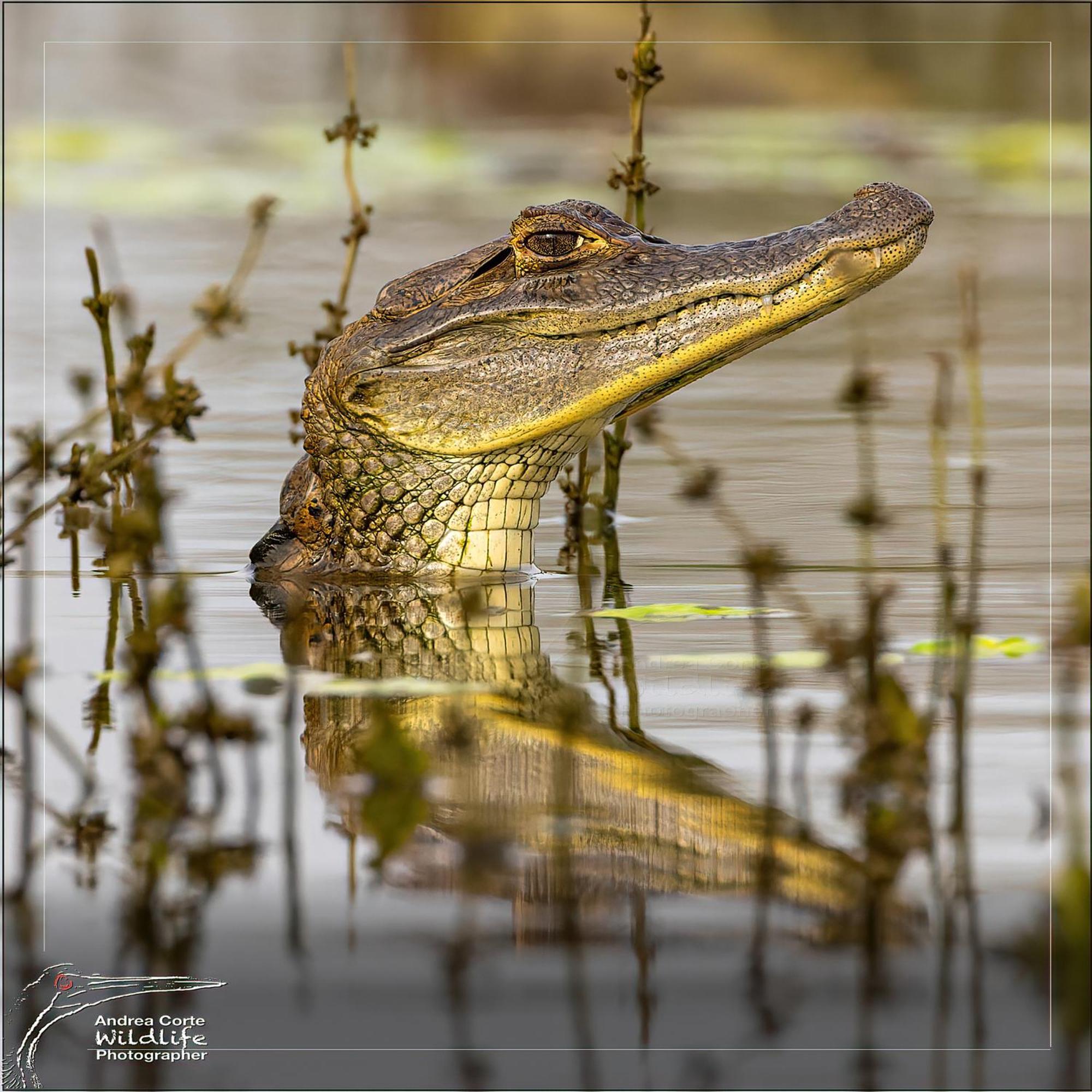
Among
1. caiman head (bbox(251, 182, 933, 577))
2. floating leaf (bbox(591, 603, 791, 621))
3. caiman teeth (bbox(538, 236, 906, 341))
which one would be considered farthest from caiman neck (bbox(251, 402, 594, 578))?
floating leaf (bbox(591, 603, 791, 621))

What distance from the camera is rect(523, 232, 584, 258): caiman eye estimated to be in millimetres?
5176

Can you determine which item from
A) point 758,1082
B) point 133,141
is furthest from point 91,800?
point 133,141

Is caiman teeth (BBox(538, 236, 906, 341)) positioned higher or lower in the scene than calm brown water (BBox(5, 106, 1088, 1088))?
higher

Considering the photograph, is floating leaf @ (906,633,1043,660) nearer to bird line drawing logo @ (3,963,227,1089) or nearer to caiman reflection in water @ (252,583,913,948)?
caiman reflection in water @ (252,583,913,948)

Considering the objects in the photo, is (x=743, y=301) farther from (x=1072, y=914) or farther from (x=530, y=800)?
(x=1072, y=914)

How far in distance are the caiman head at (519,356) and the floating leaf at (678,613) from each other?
2.07ft

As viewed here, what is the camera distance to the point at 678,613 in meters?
4.84

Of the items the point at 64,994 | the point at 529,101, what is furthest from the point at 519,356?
the point at 529,101

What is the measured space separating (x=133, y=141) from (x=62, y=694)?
2222cm

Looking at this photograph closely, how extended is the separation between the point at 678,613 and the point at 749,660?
2.28 ft

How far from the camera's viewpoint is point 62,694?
3934 millimetres

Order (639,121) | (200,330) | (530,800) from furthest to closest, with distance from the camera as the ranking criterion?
(639,121) < (200,330) < (530,800)

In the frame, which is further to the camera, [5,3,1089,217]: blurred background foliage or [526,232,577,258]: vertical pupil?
[5,3,1089,217]: blurred background foliage

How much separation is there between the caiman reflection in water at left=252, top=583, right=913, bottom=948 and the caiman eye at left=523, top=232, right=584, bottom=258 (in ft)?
4.74
